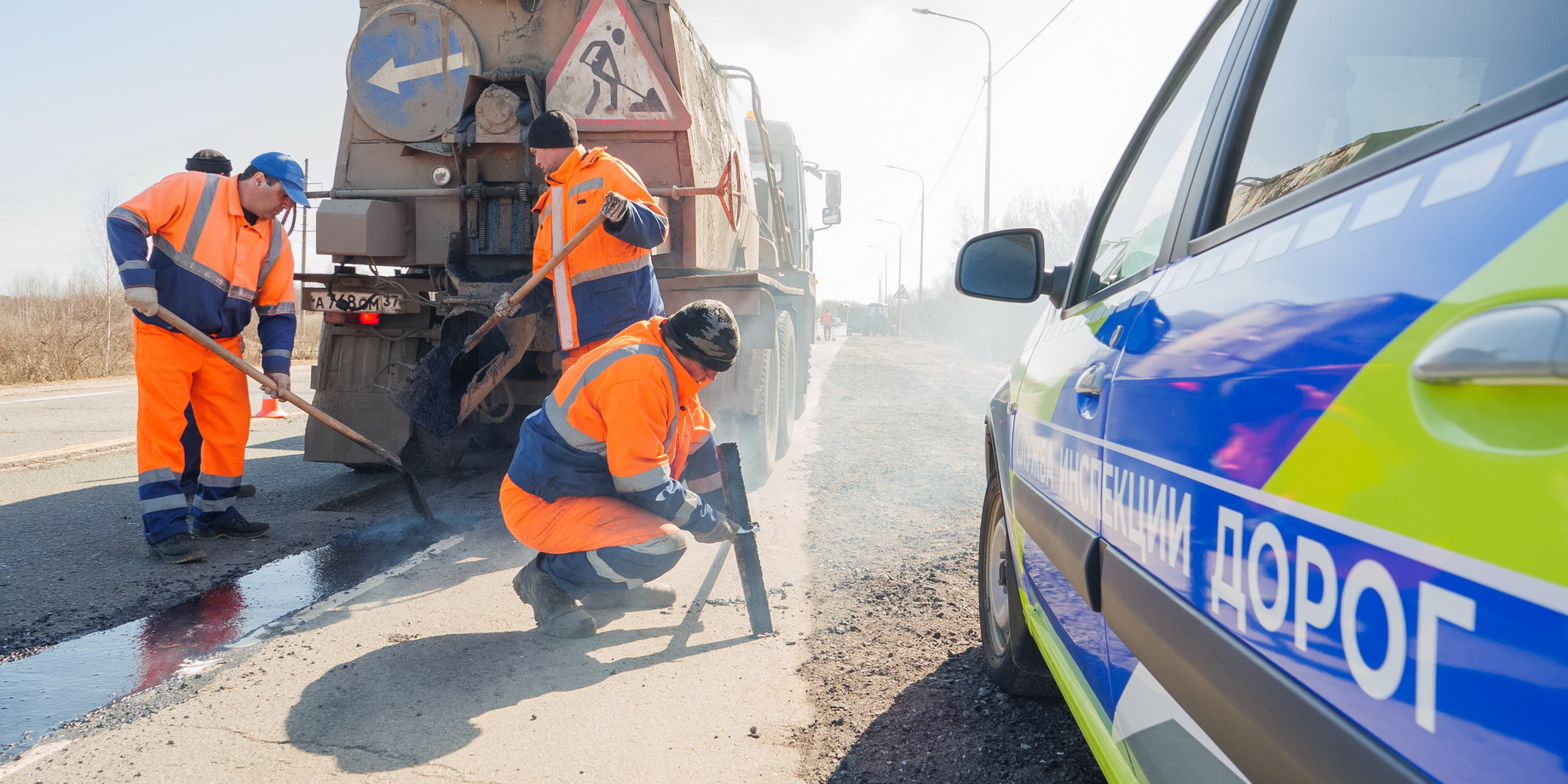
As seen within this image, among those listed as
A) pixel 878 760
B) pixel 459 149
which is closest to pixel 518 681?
pixel 878 760

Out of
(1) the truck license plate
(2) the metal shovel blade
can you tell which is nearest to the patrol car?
(2) the metal shovel blade

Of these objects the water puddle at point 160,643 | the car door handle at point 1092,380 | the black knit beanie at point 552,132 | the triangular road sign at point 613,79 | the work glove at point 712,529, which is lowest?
the water puddle at point 160,643

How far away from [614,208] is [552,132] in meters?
0.58

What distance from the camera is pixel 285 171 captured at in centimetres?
429

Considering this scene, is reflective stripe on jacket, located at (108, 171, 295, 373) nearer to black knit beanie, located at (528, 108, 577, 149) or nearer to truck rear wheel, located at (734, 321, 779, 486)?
black knit beanie, located at (528, 108, 577, 149)

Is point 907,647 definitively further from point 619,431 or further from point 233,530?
point 233,530

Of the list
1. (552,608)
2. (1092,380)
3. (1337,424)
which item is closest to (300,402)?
(552,608)

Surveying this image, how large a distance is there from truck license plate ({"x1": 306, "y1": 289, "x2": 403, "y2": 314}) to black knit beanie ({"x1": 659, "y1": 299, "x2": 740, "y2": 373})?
2.79m

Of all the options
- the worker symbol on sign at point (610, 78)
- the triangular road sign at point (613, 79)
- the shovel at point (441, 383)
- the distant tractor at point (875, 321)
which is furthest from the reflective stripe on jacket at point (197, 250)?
the distant tractor at point (875, 321)

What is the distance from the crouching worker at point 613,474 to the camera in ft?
9.97

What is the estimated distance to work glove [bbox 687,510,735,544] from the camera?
3.17 metres

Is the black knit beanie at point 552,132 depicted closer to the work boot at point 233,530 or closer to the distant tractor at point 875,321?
the work boot at point 233,530

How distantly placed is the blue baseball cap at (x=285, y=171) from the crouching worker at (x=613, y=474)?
193 cm

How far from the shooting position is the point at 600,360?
122 inches
